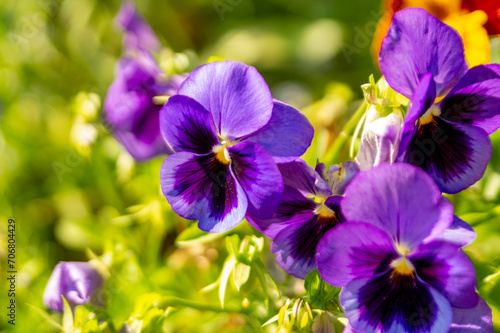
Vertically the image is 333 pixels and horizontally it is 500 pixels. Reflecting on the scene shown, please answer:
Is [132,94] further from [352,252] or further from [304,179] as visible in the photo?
[352,252]

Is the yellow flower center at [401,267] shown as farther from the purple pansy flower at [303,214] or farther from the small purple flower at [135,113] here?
the small purple flower at [135,113]

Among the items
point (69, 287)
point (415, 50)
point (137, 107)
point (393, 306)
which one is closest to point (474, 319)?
point (393, 306)

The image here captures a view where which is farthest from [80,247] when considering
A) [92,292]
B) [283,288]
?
[283,288]

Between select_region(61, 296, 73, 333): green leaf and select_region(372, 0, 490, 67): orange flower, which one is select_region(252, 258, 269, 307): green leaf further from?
select_region(372, 0, 490, 67): orange flower

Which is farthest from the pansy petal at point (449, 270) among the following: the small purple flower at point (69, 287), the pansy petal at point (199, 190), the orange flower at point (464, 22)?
the small purple flower at point (69, 287)

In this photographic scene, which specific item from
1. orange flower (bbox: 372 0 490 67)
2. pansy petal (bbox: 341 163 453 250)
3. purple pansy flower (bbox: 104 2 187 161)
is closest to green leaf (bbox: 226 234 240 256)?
pansy petal (bbox: 341 163 453 250)

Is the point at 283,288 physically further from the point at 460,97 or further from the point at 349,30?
the point at 349,30
